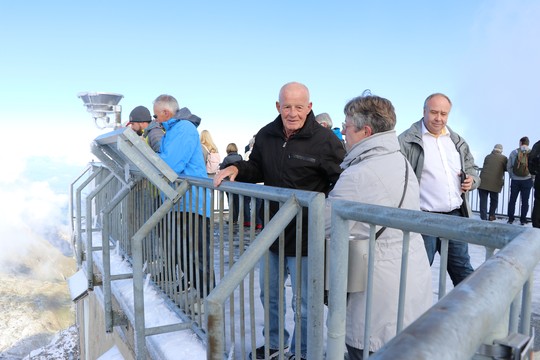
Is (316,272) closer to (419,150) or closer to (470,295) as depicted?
(470,295)

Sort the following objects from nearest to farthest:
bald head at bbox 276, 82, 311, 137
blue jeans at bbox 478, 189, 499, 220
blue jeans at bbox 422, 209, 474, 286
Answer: bald head at bbox 276, 82, 311, 137
blue jeans at bbox 422, 209, 474, 286
blue jeans at bbox 478, 189, 499, 220

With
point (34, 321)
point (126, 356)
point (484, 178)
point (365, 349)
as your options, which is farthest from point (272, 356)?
point (34, 321)

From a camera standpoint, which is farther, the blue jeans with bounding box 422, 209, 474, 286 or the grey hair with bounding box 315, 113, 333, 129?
the grey hair with bounding box 315, 113, 333, 129

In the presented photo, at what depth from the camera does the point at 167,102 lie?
4387 millimetres

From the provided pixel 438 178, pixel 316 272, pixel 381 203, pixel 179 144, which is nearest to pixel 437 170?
pixel 438 178

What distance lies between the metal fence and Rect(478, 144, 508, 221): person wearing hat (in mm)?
6520

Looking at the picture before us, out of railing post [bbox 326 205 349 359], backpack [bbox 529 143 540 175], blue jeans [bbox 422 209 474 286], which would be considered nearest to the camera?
railing post [bbox 326 205 349 359]

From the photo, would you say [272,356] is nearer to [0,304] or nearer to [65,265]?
[0,304]

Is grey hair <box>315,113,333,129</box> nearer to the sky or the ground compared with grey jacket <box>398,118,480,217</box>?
nearer to the sky

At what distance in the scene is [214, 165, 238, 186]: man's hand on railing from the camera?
267cm

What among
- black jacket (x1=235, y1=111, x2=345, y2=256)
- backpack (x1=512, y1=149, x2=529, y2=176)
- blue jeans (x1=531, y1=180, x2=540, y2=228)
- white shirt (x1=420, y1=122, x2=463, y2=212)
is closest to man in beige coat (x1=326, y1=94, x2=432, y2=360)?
black jacket (x1=235, y1=111, x2=345, y2=256)

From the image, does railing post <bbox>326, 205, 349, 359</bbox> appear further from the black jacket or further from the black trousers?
the black trousers

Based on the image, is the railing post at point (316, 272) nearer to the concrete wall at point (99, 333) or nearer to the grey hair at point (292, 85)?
the grey hair at point (292, 85)

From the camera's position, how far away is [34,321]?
268 feet
